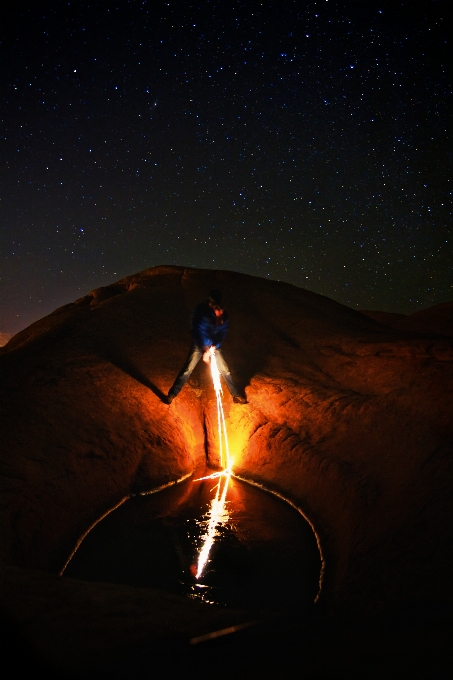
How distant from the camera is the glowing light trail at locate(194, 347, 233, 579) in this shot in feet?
15.9

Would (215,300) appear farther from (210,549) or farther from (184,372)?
(210,549)

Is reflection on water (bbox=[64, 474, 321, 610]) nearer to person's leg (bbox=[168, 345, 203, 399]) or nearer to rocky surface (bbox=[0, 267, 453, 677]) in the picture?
rocky surface (bbox=[0, 267, 453, 677])

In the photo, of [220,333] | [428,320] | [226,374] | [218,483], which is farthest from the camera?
[428,320]

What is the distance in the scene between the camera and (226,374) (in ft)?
25.0

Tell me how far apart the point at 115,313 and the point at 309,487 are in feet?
19.4

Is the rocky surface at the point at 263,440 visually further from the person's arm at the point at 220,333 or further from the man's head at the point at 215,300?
the man's head at the point at 215,300

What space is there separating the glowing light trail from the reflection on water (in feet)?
0.05

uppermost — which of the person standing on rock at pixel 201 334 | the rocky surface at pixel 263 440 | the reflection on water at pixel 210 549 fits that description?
the person standing on rock at pixel 201 334

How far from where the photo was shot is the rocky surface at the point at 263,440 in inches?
146

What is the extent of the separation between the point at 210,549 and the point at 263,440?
240cm

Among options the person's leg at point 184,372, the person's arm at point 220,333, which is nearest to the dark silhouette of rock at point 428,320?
the person's arm at point 220,333

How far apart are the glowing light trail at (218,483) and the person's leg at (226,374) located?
0.08m

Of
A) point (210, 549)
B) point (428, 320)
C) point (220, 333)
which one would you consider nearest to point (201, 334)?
point (220, 333)

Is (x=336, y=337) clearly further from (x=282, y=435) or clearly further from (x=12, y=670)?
(x=12, y=670)
